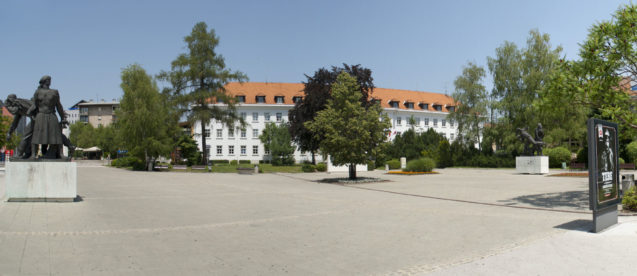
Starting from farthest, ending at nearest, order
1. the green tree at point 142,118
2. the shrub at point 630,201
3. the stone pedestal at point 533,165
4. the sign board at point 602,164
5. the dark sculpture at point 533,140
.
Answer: the green tree at point 142,118
the dark sculpture at point 533,140
the stone pedestal at point 533,165
the shrub at point 630,201
the sign board at point 602,164

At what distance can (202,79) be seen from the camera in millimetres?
47938

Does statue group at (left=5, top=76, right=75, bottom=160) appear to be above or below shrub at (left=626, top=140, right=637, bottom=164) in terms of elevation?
above

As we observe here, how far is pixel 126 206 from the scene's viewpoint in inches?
477

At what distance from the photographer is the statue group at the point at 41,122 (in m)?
12.6

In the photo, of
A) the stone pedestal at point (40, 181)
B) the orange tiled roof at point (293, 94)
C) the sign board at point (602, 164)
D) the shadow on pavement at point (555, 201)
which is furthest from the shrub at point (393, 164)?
the sign board at point (602, 164)

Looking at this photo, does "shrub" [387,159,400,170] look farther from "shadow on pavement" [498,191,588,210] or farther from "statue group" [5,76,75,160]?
"statue group" [5,76,75,160]

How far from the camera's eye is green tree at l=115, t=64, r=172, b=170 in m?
41.6

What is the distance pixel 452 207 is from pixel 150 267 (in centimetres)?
902

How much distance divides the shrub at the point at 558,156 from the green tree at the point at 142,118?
123 ft

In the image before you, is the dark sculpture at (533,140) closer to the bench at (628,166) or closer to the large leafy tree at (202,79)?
the bench at (628,166)

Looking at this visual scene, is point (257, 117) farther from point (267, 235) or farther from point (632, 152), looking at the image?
point (267, 235)

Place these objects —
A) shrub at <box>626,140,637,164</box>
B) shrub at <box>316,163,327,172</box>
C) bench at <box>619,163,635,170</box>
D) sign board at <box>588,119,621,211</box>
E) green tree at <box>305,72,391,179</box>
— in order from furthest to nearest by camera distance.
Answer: shrub at <box>316,163,327,172</box>
shrub at <box>626,140,637,164</box>
bench at <box>619,163,635,170</box>
green tree at <box>305,72,391,179</box>
sign board at <box>588,119,621,211</box>

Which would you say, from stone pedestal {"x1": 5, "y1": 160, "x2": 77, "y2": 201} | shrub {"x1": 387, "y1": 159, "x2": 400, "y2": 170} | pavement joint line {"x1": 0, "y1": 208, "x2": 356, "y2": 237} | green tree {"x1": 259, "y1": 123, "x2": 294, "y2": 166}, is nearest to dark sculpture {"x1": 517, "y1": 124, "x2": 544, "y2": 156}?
shrub {"x1": 387, "y1": 159, "x2": 400, "y2": 170}

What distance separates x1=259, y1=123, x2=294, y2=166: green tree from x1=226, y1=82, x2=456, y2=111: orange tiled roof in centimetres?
773
